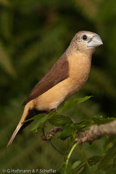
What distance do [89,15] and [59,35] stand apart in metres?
0.38

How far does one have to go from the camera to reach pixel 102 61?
3533 millimetres

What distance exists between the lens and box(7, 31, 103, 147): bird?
6.48ft

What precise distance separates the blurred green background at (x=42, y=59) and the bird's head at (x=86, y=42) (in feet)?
3.39

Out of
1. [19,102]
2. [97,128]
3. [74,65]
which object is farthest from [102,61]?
[97,128]

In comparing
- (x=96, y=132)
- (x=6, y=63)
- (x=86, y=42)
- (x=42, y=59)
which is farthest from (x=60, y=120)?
(x=42, y=59)

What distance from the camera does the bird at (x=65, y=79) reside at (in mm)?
1977

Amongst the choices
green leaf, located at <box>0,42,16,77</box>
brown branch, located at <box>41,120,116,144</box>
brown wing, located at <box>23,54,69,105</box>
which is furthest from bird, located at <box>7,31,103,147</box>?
green leaf, located at <box>0,42,16,77</box>

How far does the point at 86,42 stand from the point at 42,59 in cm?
144

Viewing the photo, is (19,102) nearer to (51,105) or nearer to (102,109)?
(102,109)

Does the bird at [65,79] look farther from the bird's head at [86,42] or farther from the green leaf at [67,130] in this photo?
the green leaf at [67,130]

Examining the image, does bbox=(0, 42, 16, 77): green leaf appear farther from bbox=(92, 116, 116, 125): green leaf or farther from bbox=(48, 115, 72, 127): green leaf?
bbox=(92, 116, 116, 125): green leaf

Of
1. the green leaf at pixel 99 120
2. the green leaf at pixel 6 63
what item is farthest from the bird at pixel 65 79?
the green leaf at pixel 6 63

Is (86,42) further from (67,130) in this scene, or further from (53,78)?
(67,130)

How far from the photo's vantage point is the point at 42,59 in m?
3.46
